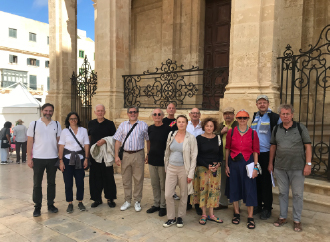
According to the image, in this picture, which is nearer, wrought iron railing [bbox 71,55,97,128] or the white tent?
wrought iron railing [bbox 71,55,97,128]

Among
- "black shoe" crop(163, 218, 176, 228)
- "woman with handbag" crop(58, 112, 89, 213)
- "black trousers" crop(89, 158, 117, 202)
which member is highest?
"woman with handbag" crop(58, 112, 89, 213)

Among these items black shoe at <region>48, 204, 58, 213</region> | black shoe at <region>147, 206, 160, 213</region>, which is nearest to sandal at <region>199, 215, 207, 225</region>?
black shoe at <region>147, 206, 160, 213</region>

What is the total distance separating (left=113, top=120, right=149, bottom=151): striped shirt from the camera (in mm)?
4488

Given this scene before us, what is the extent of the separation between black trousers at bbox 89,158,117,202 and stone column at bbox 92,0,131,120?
3.45 metres

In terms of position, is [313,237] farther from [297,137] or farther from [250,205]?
[297,137]

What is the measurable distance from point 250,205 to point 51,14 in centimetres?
1051

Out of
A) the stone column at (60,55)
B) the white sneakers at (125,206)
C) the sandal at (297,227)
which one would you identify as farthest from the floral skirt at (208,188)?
the stone column at (60,55)

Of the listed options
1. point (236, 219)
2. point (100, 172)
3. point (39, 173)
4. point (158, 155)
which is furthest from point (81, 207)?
point (236, 219)

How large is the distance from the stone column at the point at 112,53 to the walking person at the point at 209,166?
15.5 feet

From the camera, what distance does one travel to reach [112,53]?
8.16 m

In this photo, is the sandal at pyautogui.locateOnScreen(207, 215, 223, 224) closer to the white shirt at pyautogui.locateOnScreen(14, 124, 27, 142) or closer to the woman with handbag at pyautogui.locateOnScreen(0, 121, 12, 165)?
the white shirt at pyautogui.locateOnScreen(14, 124, 27, 142)

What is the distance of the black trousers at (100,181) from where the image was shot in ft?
15.7

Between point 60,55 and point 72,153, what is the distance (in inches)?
286

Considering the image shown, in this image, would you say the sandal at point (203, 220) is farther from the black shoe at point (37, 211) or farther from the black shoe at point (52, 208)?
the black shoe at point (37, 211)
